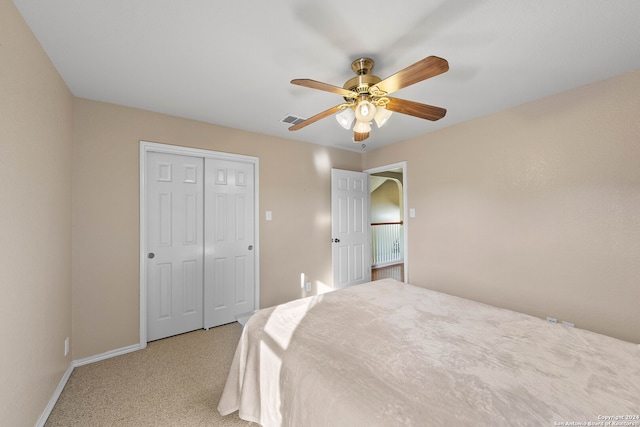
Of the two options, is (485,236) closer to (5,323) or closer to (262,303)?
(262,303)

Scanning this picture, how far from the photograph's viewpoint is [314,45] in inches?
62.1

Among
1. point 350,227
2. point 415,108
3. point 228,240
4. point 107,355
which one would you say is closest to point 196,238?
point 228,240

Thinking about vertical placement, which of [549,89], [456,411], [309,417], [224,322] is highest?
[549,89]

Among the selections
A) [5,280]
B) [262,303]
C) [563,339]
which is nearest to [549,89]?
[563,339]

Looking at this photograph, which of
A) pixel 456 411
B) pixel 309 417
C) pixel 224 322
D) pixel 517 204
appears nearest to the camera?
pixel 456 411

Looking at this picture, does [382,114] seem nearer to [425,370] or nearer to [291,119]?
[291,119]

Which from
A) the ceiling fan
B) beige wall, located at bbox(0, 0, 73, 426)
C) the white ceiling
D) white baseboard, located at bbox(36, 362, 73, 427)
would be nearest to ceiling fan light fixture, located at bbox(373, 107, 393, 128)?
the ceiling fan

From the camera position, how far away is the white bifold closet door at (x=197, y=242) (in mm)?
2570

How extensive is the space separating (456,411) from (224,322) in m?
2.72

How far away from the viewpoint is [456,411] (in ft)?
2.72

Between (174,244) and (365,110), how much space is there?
7.76 feet

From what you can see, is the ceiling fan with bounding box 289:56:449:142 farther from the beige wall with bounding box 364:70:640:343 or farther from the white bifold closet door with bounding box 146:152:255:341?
the white bifold closet door with bounding box 146:152:255:341

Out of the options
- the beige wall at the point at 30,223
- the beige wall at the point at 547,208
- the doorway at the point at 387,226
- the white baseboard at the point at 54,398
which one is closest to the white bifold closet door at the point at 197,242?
the white baseboard at the point at 54,398

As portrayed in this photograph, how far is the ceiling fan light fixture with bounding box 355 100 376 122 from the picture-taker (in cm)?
159
